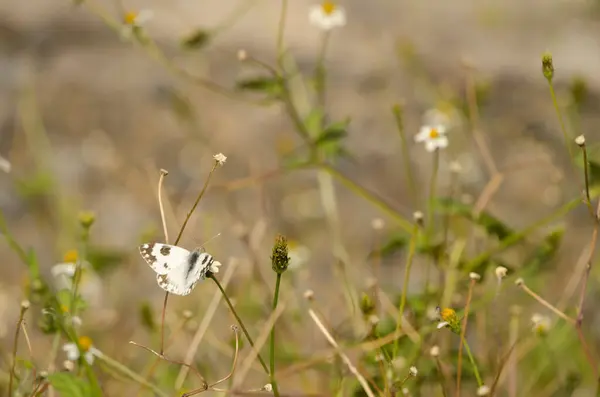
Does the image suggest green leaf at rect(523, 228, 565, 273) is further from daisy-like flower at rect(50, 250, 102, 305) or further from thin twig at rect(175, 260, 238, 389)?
daisy-like flower at rect(50, 250, 102, 305)

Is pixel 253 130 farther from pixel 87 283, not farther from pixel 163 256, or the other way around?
pixel 163 256

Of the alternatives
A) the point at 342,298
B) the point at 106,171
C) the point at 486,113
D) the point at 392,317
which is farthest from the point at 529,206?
the point at 106,171

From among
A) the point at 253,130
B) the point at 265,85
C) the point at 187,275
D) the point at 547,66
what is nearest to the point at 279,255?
the point at 187,275

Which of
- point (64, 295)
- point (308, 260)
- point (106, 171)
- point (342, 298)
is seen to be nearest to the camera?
point (64, 295)

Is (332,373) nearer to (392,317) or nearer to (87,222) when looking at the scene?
(392,317)

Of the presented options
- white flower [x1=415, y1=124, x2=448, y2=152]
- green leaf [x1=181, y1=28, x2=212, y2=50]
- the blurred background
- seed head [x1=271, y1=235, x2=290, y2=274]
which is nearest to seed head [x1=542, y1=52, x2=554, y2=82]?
white flower [x1=415, y1=124, x2=448, y2=152]

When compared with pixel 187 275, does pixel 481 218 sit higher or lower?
higher

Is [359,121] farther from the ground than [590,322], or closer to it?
farther from the ground

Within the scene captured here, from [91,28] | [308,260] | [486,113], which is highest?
[91,28]
